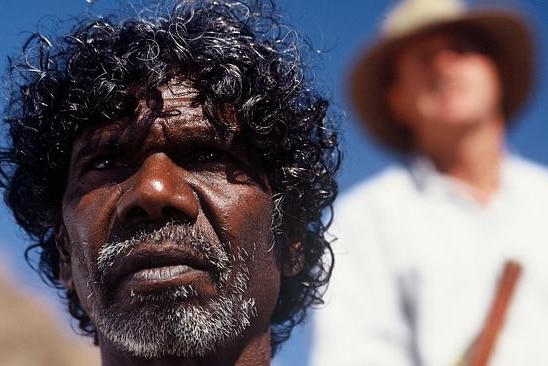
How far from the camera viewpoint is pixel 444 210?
1807 millimetres

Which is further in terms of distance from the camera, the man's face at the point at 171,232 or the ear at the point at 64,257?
the ear at the point at 64,257

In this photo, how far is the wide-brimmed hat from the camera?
5.62ft

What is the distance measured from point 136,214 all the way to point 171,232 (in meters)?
0.05

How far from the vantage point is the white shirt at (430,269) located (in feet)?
5.55

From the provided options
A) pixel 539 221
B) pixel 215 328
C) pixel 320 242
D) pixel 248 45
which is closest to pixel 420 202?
pixel 539 221

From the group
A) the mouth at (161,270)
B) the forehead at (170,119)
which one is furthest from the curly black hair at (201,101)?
the mouth at (161,270)

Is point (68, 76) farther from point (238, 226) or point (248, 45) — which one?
point (238, 226)

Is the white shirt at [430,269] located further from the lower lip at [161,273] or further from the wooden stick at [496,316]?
the lower lip at [161,273]

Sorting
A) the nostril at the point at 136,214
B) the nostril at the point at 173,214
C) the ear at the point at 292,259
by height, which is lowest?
the ear at the point at 292,259

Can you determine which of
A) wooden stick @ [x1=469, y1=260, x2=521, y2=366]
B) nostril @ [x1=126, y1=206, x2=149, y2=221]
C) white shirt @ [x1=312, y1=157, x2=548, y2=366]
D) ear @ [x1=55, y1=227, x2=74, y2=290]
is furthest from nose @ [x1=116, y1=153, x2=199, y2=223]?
wooden stick @ [x1=469, y1=260, x2=521, y2=366]

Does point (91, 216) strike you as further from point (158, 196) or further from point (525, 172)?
point (525, 172)

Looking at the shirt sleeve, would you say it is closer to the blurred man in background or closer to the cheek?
the blurred man in background

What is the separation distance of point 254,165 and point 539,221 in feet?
2.25

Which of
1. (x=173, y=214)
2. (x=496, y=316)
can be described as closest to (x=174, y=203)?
(x=173, y=214)
